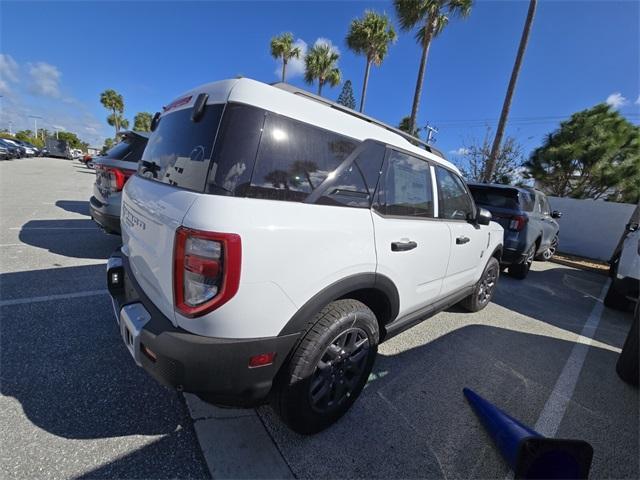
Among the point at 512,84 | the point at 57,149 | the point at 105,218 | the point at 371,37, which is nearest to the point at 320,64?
the point at 371,37

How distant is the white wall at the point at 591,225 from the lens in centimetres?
1076

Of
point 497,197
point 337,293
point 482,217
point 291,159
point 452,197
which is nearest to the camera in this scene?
point 291,159

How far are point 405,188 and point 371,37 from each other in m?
18.4

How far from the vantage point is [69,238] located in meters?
5.16

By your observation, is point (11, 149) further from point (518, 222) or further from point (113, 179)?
point (518, 222)

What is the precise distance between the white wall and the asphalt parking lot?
985cm

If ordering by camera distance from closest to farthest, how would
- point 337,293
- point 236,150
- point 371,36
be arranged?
point 236,150 < point 337,293 < point 371,36

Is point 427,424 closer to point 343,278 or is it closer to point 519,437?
point 519,437

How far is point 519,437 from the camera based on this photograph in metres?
1.83

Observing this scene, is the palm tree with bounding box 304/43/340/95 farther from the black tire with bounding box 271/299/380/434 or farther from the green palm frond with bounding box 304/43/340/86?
the black tire with bounding box 271/299/380/434

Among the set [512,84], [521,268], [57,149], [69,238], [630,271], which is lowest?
[69,238]

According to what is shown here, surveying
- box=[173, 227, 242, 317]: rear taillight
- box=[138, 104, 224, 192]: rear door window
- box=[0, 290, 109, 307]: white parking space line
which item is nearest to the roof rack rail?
box=[138, 104, 224, 192]: rear door window

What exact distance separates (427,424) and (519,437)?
54 centimetres

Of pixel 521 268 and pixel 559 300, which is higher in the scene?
pixel 521 268
